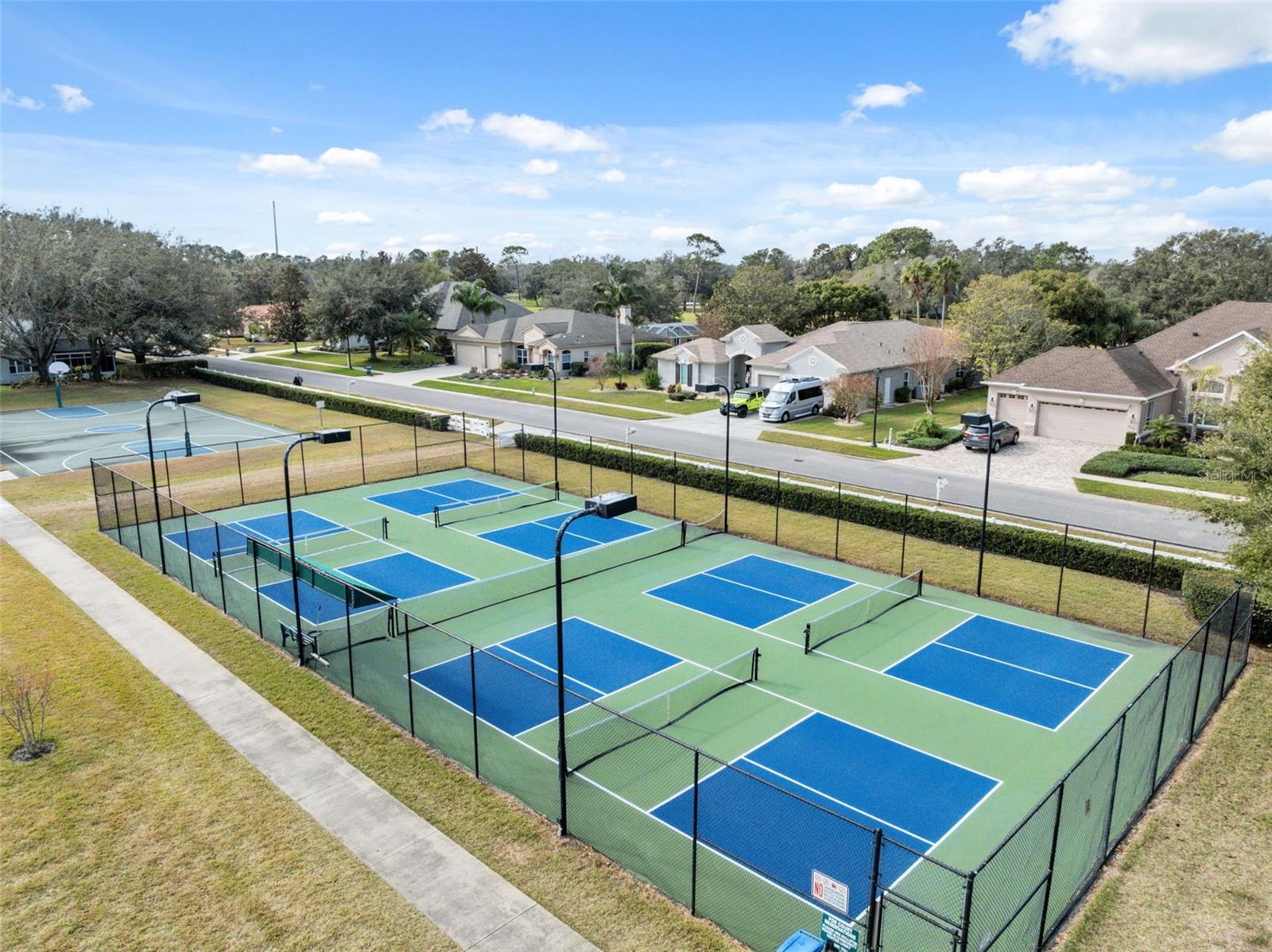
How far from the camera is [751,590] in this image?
912 inches

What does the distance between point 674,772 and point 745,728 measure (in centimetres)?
201

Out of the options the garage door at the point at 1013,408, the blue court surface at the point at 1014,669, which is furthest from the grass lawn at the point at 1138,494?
the blue court surface at the point at 1014,669

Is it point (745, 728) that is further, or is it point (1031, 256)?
point (1031, 256)

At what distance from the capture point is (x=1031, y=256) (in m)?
112

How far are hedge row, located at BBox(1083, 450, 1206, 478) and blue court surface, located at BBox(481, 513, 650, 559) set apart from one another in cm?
1971

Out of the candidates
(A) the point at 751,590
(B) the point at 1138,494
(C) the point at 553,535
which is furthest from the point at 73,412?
(B) the point at 1138,494

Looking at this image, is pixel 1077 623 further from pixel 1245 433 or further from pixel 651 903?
pixel 651 903

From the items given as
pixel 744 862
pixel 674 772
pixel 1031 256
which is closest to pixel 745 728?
pixel 674 772

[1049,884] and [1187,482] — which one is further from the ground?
[1187,482]

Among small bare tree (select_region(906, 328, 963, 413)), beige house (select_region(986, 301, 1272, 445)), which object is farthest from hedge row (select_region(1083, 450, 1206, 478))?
small bare tree (select_region(906, 328, 963, 413))

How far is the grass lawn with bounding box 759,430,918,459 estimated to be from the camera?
3894cm

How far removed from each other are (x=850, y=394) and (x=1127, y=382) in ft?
42.0

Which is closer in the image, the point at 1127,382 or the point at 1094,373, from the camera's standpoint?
the point at 1127,382

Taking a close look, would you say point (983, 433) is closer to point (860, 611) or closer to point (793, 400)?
point (793, 400)
